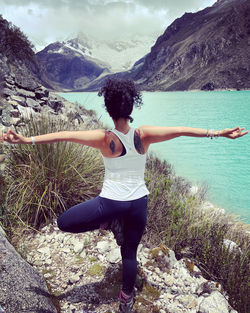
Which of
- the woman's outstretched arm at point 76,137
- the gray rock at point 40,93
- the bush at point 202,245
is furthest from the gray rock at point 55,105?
the woman's outstretched arm at point 76,137

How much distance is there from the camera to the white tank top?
75.4 inches

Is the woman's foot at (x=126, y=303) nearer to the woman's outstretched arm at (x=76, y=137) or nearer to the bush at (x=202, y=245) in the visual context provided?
the bush at (x=202, y=245)

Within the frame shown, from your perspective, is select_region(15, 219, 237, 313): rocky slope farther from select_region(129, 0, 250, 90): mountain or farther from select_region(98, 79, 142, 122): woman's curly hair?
select_region(129, 0, 250, 90): mountain

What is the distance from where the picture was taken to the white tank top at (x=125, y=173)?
1914mm

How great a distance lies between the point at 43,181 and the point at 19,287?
1.51 meters

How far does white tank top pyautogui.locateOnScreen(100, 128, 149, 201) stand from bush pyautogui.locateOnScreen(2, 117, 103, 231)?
1.51m

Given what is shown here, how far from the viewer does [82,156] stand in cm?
379

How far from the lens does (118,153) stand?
→ 1910 millimetres

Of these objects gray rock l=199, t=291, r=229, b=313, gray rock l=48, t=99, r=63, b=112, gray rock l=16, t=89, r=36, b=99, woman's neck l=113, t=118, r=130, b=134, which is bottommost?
gray rock l=199, t=291, r=229, b=313

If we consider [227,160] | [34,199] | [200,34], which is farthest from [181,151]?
[200,34]

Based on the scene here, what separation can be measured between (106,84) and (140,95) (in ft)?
0.95

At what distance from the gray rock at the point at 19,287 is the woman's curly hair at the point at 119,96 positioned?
1392 mm

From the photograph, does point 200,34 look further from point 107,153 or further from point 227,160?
point 107,153

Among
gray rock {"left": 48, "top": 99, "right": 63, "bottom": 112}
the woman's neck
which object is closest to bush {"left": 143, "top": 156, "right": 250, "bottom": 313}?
the woman's neck
